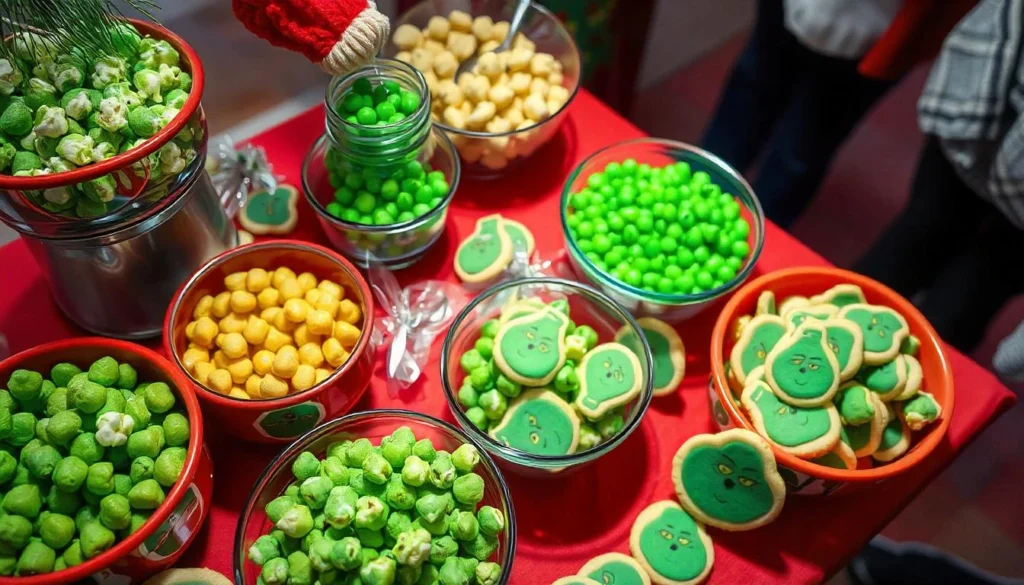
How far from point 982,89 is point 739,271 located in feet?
1.75

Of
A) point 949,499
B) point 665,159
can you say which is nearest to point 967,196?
point 665,159

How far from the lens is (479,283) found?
1043 mm

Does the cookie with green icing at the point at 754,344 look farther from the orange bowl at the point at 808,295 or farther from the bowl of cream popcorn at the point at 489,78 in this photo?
the bowl of cream popcorn at the point at 489,78

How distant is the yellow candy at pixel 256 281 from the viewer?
2.96 feet

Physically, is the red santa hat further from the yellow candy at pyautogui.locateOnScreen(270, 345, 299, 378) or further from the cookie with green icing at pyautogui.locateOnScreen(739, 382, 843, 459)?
the cookie with green icing at pyautogui.locateOnScreen(739, 382, 843, 459)

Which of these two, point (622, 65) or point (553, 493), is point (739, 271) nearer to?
point (553, 493)

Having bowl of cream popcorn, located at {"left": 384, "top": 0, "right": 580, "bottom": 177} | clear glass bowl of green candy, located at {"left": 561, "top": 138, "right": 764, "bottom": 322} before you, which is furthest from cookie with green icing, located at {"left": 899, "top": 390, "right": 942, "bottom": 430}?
bowl of cream popcorn, located at {"left": 384, "top": 0, "right": 580, "bottom": 177}

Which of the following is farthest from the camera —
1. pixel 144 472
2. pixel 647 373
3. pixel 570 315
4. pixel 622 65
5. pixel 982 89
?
pixel 622 65

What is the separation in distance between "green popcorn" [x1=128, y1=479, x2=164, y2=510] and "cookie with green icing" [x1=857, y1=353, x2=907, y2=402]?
80cm

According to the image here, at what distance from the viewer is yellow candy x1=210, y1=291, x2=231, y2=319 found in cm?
89

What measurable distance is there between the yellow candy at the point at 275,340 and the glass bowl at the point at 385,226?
18cm

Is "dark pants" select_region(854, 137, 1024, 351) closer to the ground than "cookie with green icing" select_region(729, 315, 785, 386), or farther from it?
closer to the ground

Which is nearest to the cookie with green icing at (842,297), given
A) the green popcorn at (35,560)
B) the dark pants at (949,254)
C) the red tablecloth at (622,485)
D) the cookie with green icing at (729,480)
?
the red tablecloth at (622,485)

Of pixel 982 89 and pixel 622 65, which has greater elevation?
pixel 982 89
